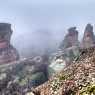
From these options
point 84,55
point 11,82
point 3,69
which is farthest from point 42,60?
point 84,55

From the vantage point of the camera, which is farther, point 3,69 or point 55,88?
point 3,69

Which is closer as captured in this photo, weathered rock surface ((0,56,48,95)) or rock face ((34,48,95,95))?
rock face ((34,48,95,95))

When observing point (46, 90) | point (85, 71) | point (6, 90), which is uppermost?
point (85, 71)

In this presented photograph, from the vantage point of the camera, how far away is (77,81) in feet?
69.6

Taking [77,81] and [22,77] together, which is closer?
[77,81]

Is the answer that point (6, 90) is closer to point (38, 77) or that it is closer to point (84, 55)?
point (38, 77)

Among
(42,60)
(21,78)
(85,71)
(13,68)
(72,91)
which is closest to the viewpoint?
(72,91)

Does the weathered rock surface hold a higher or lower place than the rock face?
lower

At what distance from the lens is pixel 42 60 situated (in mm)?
180250

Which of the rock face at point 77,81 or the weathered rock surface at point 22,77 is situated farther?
the weathered rock surface at point 22,77

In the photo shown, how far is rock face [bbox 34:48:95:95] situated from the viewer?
19.7m

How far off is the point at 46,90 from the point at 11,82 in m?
121

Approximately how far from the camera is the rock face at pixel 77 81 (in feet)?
64.7

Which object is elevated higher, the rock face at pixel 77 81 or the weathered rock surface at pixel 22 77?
the rock face at pixel 77 81
